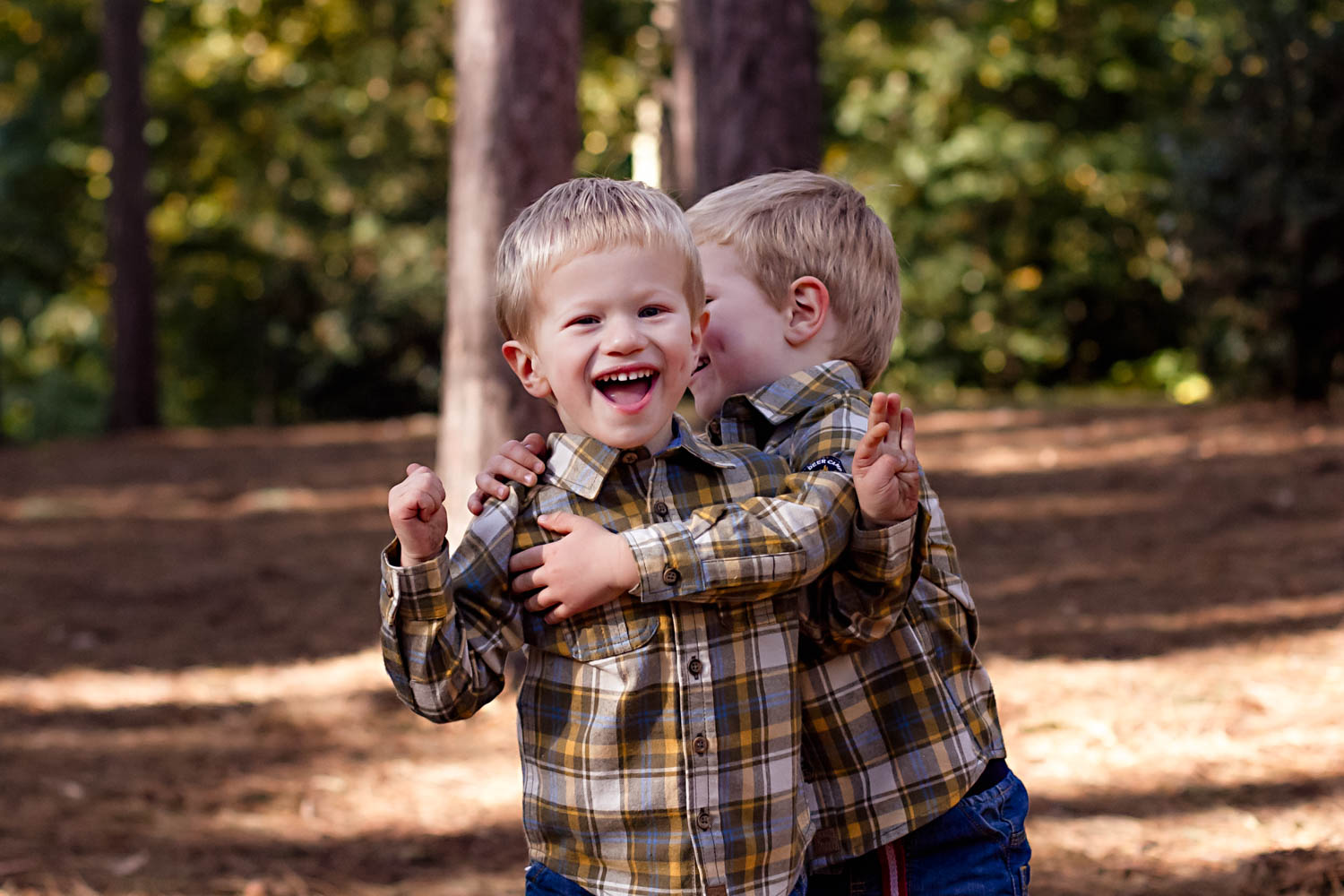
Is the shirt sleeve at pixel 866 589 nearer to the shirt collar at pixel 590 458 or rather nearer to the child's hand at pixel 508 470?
the shirt collar at pixel 590 458

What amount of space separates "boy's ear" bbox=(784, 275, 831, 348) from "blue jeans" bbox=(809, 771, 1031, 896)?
0.78 meters

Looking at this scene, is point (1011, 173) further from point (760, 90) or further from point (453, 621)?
point (453, 621)

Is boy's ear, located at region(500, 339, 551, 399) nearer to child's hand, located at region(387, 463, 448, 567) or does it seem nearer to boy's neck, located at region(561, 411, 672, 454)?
boy's neck, located at region(561, 411, 672, 454)

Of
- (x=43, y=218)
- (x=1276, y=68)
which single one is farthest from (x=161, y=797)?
(x=43, y=218)

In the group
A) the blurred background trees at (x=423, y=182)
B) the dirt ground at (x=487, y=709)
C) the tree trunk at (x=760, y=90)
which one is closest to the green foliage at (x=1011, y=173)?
the blurred background trees at (x=423, y=182)

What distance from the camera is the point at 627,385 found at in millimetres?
1847

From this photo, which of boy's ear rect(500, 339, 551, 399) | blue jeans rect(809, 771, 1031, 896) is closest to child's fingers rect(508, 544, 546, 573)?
boy's ear rect(500, 339, 551, 399)

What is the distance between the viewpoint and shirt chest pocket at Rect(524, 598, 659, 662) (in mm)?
1822

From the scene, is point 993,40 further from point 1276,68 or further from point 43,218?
point 43,218

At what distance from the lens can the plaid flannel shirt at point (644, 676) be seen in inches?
70.2

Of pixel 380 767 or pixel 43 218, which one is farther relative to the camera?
pixel 43 218

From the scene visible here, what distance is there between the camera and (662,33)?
16.7m

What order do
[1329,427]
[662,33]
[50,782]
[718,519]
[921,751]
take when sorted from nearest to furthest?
1. [718,519]
2. [921,751]
3. [50,782]
4. [1329,427]
5. [662,33]

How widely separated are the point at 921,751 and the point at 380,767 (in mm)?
2739
